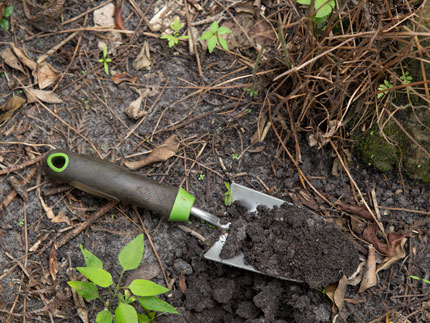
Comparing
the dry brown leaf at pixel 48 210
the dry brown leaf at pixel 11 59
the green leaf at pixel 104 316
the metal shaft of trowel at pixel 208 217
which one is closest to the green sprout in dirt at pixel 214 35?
the metal shaft of trowel at pixel 208 217

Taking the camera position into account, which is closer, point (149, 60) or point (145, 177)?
point (145, 177)

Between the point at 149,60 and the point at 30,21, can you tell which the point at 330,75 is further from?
the point at 30,21

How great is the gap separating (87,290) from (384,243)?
1420mm

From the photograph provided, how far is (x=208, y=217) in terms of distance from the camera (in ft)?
6.52

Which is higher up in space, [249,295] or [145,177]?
[145,177]

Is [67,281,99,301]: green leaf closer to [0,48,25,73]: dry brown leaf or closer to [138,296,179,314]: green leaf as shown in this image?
[138,296,179,314]: green leaf

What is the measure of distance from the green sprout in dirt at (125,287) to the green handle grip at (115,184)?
0.21 m

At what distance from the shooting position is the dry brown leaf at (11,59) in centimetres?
214

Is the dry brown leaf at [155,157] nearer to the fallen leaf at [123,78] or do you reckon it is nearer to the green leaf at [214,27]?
the fallen leaf at [123,78]

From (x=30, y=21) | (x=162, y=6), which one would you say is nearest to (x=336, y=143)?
(x=162, y=6)

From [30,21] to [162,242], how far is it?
1.37 metres

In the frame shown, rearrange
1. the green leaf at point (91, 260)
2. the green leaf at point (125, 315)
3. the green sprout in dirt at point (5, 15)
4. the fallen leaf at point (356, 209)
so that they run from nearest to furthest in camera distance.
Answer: the green leaf at point (125, 315) < the green leaf at point (91, 260) < the fallen leaf at point (356, 209) < the green sprout in dirt at point (5, 15)

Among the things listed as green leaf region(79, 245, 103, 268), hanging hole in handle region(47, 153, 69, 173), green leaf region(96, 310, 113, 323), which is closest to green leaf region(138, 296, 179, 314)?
green leaf region(96, 310, 113, 323)

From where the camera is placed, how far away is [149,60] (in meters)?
2.21
